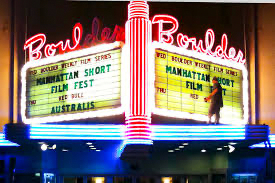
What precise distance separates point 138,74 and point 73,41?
3.56 m

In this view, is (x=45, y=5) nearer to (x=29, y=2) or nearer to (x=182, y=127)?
(x=29, y=2)

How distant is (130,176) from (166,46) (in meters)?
5.09

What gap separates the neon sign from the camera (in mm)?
17031

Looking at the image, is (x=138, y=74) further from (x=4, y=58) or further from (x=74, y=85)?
(x=4, y=58)

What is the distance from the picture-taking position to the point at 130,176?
1936 cm

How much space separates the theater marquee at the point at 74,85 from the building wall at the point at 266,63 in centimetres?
612

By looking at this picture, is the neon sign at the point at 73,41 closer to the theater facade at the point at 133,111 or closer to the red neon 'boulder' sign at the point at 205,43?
the theater facade at the point at 133,111

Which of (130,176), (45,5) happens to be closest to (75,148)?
(130,176)

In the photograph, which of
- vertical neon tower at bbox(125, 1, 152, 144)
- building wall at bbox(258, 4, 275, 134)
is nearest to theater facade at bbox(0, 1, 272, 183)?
vertical neon tower at bbox(125, 1, 152, 144)

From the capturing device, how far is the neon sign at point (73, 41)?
17.0m

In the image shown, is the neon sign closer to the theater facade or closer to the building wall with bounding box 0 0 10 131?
the theater facade

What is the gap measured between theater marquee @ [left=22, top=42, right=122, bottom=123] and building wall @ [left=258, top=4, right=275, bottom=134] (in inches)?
241

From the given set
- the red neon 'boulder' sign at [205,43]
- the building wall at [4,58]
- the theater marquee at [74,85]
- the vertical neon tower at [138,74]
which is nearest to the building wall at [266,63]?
the red neon 'boulder' sign at [205,43]

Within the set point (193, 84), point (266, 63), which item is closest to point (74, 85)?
point (193, 84)
